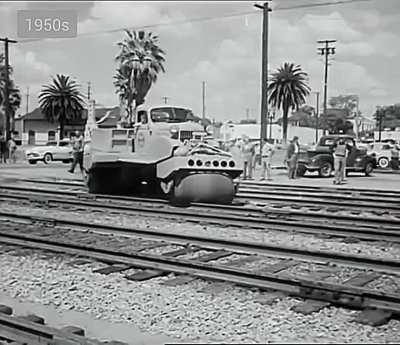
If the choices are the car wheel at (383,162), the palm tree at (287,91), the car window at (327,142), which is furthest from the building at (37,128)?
the car window at (327,142)

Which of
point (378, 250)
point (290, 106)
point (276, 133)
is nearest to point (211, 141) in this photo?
point (378, 250)

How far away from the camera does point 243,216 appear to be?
40.9 feet

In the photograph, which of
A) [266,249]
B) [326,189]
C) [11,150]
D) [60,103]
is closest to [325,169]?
[326,189]

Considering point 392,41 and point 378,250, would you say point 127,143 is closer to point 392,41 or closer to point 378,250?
point 392,41

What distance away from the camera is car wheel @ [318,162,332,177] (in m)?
26.6

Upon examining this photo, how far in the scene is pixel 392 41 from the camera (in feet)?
37.1

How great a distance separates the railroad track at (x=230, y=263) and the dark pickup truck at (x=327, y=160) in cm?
1678

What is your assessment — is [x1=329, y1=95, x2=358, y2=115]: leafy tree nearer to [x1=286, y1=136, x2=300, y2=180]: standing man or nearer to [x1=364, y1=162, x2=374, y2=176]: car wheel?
[x1=364, y1=162, x2=374, y2=176]: car wheel

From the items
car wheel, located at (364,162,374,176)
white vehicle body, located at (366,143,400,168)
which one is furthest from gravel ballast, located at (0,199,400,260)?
white vehicle body, located at (366,143,400,168)

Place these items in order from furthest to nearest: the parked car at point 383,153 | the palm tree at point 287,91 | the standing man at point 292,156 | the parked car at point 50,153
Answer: the palm tree at point 287,91, the parked car at point 50,153, the parked car at point 383,153, the standing man at point 292,156

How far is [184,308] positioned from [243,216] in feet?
20.8

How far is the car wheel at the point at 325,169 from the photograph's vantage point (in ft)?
87.2

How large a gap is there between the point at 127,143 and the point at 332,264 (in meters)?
8.53

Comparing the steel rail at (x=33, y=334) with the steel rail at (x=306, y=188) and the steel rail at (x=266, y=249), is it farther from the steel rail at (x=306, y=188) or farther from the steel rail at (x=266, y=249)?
the steel rail at (x=306, y=188)
